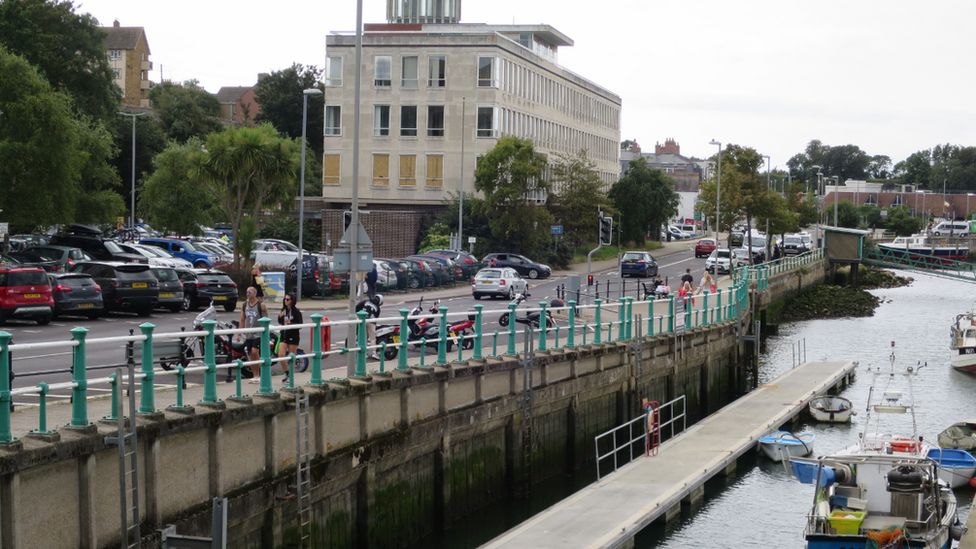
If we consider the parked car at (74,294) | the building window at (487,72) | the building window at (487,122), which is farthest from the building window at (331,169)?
the parked car at (74,294)

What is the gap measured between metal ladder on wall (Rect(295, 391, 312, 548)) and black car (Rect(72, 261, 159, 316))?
2238 cm

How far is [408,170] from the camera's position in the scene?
87.6 m

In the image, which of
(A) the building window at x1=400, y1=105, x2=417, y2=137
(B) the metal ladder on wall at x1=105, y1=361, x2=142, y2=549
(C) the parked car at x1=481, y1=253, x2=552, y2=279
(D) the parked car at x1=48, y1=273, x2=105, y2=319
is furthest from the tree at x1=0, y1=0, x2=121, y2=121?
(B) the metal ladder on wall at x1=105, y1=361, x2=142, y2=549

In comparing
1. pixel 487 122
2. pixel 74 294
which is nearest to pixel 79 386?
pixel 74 294

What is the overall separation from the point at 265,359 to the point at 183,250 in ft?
158

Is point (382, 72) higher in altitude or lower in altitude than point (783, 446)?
higher

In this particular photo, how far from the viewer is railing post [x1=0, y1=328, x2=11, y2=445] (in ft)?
46.3

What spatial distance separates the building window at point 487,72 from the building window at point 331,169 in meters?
10.9

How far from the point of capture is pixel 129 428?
15.8m

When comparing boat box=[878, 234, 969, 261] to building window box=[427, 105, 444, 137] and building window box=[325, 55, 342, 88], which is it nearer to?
building window box=[427, 105, 444, 137]

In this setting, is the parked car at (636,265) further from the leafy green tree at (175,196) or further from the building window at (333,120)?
the leafy green tree at (175,196)

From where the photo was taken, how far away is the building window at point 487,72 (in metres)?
85.9

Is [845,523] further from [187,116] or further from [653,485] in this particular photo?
[187,116]

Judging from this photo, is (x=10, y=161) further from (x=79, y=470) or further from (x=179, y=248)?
(x=79, y=470)
